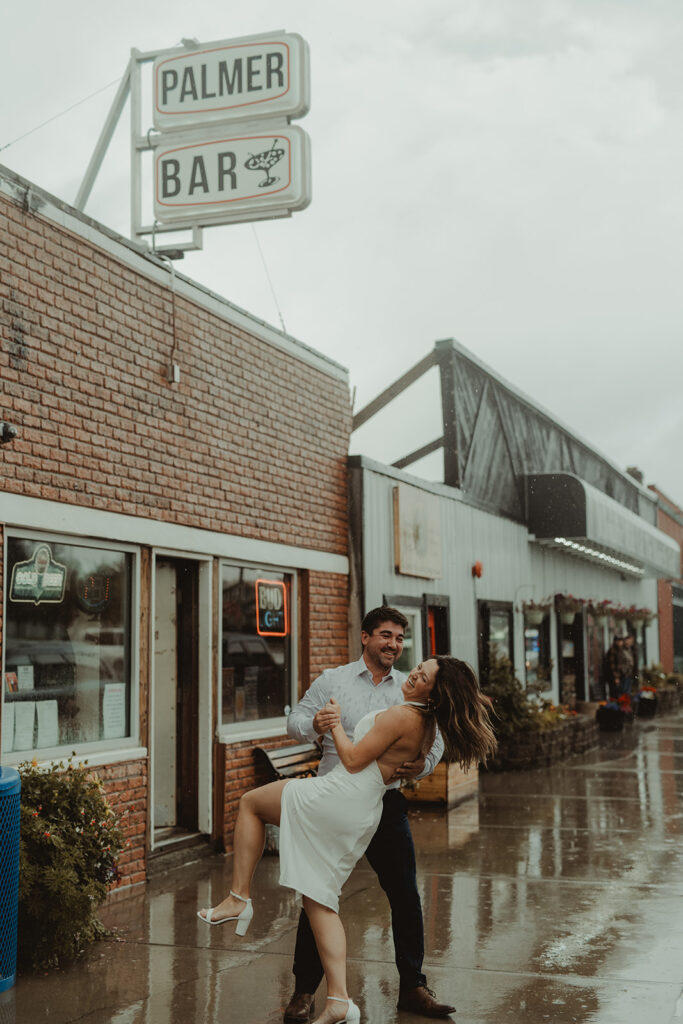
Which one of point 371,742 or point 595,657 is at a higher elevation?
point 371,742

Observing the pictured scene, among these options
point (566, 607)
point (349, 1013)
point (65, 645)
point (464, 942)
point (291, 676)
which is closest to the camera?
point (349, 1013)

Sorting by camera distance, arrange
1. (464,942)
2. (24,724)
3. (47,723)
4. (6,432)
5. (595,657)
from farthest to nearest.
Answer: (595,657) → (47,723) → (24,724) → (464,942) → (6,432)

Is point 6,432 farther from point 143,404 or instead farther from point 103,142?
point 103,142

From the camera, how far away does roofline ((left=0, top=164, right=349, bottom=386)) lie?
7328mm

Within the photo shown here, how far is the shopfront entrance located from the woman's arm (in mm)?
4542

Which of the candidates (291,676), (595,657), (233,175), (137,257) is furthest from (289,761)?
(595,657)

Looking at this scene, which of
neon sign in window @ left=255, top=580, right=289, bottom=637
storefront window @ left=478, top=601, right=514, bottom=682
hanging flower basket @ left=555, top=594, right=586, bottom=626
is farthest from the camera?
hanging flower basket @ left=555, top=594, right=586, bottom=626

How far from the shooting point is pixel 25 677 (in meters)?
7.30

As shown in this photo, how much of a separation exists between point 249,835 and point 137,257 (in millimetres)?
5247

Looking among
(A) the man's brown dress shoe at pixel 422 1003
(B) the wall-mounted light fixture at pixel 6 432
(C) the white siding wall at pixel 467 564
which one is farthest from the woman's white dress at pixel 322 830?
(C) the white siding wall at pixel 467 564

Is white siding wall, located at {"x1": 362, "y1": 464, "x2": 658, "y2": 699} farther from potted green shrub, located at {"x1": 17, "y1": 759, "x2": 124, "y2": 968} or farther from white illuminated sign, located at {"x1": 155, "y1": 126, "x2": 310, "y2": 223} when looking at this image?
potted green shrub, located at {"x1": 17, "y1": 759, "x2": 124, "y2": 968}

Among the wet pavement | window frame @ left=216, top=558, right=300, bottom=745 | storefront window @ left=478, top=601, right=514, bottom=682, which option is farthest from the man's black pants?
storefront window @ left=478, top=601, right=514, bottom=682

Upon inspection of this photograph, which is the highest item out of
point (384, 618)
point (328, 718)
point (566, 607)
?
point (566, 607)

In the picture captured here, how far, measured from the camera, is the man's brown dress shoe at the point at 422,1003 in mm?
5078
